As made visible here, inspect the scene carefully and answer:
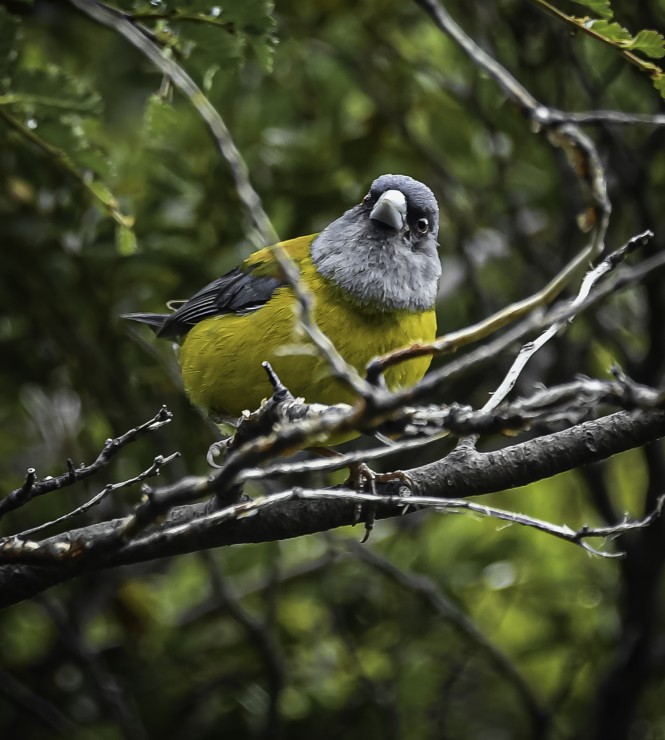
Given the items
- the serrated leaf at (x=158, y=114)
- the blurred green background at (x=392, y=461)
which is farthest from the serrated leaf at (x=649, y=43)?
the blurred green background at (x=392, y=461)

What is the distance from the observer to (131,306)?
450 cm

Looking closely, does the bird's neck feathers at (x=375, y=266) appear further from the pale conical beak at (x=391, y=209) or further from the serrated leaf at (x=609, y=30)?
the serrated leaf at (x=609, y=30)

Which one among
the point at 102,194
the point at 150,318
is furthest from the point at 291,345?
the point at 150,318

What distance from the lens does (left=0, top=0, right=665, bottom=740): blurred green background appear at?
164 inches

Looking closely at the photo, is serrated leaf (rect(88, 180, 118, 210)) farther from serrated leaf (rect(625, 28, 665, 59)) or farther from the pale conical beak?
serrated leaf (rect(625, 28, 665, 59))

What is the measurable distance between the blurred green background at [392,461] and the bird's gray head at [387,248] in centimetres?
58

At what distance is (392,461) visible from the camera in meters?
4.88

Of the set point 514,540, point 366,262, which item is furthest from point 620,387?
point 514,540

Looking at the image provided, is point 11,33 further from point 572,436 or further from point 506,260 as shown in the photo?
point 506,260

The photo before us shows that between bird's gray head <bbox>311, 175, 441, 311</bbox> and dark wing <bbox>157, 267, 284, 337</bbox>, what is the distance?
0.75 feet

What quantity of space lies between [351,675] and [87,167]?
2429 mm

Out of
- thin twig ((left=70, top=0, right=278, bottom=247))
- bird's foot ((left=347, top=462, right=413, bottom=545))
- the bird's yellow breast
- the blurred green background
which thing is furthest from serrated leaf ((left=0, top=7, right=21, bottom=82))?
bird's foot ((left=347, top=462, right=413, bottom=545))

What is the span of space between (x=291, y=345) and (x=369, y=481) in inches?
26.8

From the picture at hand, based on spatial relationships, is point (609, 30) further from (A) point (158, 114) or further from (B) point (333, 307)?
(B) point (333, 307)
